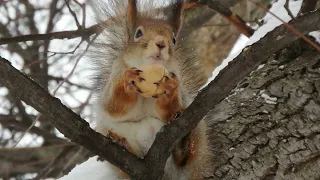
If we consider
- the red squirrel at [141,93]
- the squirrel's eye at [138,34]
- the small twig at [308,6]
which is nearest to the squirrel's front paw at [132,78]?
the red squirrel at [141,93]

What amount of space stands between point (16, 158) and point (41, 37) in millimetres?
1044

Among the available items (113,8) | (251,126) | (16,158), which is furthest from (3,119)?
(251,126)

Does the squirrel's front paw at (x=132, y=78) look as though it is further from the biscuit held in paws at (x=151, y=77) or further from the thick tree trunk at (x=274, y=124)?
the thick tree trunk at (x=274, y=124)

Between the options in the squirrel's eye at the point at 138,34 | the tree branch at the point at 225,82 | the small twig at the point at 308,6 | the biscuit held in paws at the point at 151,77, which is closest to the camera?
the tree branch at the point at 225,82

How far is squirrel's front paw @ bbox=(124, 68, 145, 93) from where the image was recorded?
106cm

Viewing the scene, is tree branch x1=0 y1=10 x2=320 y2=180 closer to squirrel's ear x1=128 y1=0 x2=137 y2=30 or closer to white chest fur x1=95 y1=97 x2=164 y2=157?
white chest fur x1=95 y1=97 x2=164 y2=157

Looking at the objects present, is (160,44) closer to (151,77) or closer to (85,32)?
(151,77)

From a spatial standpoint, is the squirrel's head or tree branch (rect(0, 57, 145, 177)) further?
the squirrel's head

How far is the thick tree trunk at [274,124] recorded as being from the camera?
118 centimetres

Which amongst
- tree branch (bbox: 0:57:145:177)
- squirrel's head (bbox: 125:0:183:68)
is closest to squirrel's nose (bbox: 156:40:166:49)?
squirrel's head (bbox: 125:0:183:68)

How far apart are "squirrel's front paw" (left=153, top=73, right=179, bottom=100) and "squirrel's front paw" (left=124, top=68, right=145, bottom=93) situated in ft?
0.13

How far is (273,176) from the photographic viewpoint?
1.18 metres

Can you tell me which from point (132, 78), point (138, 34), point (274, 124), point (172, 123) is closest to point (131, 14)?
point (138, 34)

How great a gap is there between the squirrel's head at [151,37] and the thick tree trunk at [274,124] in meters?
0.28
